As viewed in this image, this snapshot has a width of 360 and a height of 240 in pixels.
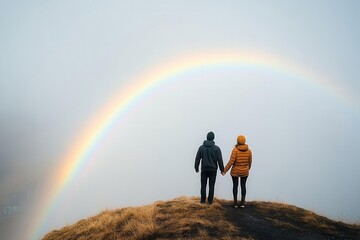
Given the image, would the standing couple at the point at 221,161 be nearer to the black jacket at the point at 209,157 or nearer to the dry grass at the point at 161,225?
the black jacket at the point at 209,157

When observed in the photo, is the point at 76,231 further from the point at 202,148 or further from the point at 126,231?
the point at 202,148

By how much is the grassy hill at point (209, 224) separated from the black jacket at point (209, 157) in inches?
66.8

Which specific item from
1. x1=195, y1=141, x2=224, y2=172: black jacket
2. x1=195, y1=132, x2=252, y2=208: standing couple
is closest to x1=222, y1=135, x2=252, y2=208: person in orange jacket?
x1=195, y1=132, x2=252, y2=208: standing couple

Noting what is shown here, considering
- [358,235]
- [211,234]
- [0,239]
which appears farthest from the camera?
[0,239]

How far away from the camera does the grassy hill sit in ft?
37.4

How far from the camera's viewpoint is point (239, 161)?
14.7 m

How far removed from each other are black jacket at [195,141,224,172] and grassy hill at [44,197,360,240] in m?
1.70

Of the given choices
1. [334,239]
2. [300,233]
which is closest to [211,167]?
[300,233]

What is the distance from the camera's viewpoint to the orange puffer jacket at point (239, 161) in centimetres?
1469

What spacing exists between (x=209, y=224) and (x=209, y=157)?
352 centimetres

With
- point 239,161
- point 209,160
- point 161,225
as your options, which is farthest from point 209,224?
point 239,161

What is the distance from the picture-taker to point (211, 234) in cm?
1106

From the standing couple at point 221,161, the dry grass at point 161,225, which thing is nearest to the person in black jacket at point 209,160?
the standing couple at point 221,161

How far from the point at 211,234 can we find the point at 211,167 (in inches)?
158
